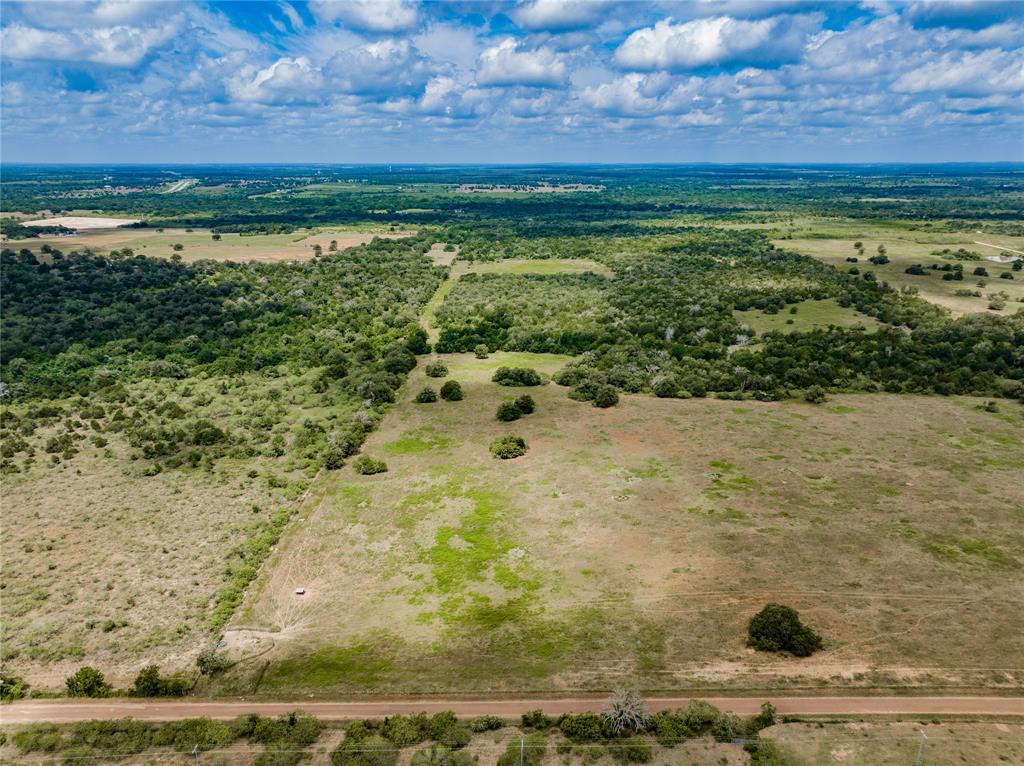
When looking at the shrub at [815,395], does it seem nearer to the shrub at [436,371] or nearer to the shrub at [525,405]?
the shrub at [525,405]

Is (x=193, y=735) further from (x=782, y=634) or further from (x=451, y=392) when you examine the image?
(x=451, y=392)

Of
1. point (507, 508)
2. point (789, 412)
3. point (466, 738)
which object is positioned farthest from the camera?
point (789, 412)

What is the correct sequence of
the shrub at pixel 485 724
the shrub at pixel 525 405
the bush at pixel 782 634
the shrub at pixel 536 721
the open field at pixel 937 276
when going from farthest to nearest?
the open field at pixel 937 276 → the shrub at pixel 525 405 → the bush at pixel 782 634 → the shrub at pixel 536 721 → the shrub at pixel 485 724

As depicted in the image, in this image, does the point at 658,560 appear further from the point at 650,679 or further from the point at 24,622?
the point at 24,622

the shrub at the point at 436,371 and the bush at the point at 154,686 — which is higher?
the shrub at the point at 436,371

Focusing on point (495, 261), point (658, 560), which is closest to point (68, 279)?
point (495, 261)

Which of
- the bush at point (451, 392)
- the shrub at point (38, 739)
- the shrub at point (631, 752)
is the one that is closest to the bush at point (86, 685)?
the shrub at point (38, 739)
